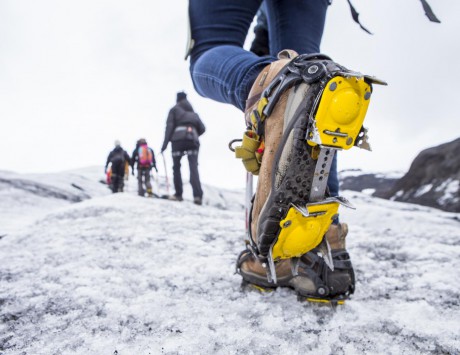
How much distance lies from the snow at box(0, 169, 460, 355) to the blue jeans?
58cm

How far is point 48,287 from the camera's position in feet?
4.76

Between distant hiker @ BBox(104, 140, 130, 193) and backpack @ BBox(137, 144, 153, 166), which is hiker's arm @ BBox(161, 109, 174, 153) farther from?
distant hiker @ BBox(104, 140, 130, 193)

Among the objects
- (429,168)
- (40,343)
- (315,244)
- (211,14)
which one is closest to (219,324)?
(315,244)

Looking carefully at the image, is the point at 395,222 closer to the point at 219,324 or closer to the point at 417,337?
the point at 417,337

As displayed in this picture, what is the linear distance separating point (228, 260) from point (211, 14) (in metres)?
1.34

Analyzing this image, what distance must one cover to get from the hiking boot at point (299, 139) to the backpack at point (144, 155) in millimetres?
8515

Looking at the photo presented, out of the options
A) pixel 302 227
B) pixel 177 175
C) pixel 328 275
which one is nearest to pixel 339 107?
pixel 302 227

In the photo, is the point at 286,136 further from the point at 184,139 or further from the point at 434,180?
the point at 434,180

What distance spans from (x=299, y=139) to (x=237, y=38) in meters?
0.73

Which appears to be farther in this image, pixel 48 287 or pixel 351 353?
pixel 48 287

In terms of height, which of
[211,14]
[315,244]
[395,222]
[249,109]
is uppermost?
[211,14]

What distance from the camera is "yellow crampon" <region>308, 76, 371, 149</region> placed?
921 millimetres

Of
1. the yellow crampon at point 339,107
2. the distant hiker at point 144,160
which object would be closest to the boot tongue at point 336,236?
the yellow crampon at point 339,107

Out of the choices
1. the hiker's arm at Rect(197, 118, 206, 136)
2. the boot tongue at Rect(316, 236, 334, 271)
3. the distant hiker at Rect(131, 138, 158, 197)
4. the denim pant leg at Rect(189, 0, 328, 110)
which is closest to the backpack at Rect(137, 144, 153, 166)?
the distant hiker at Rect(131, 138, 158, 197)
